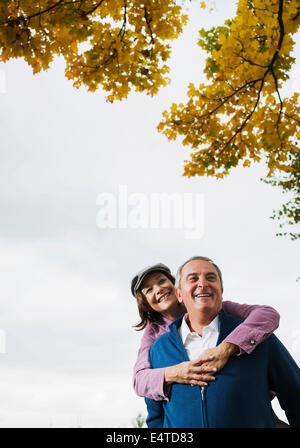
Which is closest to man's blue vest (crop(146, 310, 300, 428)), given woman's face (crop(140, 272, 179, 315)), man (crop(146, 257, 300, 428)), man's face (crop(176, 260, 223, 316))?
man (crop(146, 257, 300, 428))

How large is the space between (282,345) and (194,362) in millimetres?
485

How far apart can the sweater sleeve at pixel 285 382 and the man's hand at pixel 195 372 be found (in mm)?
323

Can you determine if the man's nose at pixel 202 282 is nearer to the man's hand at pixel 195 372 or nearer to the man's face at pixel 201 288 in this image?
A: the man's face at pixel 201 288

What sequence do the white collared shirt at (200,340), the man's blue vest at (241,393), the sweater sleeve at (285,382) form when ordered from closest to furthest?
the man's blue vest at (241,393) < the sweater sleeve at (285,382) < the white collared shirt at (200,340)

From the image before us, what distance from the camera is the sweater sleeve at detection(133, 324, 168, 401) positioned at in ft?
6.54

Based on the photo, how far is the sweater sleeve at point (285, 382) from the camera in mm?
1973

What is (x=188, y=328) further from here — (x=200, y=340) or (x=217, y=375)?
(x=217, y=375)

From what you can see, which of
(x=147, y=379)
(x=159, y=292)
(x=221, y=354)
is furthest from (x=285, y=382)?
(x=159, y=292)

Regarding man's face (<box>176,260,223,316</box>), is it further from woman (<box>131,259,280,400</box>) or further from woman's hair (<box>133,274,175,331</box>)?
woman's hair (<box>133,274,175,331</box>)

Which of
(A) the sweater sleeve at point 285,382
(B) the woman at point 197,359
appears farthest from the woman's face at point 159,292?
(A) the sweater sleeve at point 285,382

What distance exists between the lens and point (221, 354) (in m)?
1.90

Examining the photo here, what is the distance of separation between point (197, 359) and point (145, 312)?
2.51ft

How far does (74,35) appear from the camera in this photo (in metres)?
3.03

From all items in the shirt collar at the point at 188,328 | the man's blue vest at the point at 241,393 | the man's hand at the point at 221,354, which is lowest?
the man's blue vest at the point at 241,393
